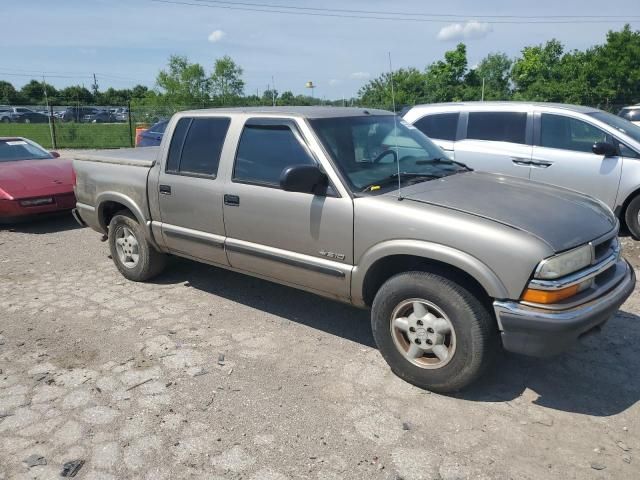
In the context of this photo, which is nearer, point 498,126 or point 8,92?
point 498,126

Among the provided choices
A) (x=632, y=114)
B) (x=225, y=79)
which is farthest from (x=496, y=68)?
(x=632, y=114)

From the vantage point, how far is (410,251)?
11.1ft

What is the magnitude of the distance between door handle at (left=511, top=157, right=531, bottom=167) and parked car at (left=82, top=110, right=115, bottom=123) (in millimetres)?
20812

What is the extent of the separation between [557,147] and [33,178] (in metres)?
7.56

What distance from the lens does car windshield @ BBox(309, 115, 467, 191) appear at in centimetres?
389

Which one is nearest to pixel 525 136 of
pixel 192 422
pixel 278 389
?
pixel 278 389

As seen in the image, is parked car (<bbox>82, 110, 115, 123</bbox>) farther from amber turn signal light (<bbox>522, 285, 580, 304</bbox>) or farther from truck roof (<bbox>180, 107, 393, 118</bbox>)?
amber turn signal light (<bbox>522, 285, 580, 304</bbox>)

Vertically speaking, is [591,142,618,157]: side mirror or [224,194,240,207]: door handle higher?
[591,142,618,157]: side mirror

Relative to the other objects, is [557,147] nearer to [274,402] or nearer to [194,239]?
[194,239]

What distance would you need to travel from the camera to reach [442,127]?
315 inches

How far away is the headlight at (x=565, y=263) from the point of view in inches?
117

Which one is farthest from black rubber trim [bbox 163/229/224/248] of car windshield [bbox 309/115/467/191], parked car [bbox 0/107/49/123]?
parked car [bbox 0/107/49/123]

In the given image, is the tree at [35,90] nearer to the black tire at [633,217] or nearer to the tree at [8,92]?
the tree at [8,92]

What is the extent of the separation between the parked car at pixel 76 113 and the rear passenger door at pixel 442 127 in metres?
19.7
